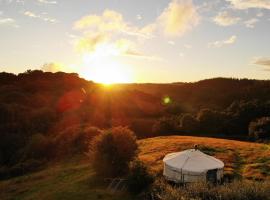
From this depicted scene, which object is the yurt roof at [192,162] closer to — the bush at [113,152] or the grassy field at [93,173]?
the grassy field at [93,173]

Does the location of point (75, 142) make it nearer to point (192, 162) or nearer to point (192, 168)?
point (192, 162)

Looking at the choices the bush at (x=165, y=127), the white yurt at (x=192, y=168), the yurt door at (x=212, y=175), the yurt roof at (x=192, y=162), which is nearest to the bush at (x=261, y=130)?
the bush at (x=165, y=127)

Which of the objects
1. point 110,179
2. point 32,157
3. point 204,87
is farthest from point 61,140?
point 204,87

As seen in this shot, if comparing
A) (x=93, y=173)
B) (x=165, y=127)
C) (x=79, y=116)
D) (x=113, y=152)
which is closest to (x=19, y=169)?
(x=93, y=173)

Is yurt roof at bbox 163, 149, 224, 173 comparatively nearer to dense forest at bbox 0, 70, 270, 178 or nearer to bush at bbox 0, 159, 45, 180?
bush at bbox 0, 159, 45, 180

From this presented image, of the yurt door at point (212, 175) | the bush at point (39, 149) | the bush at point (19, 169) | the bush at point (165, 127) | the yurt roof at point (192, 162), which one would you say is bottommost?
the bush at point (19, 169)

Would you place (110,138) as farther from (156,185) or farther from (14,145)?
(14,145)
